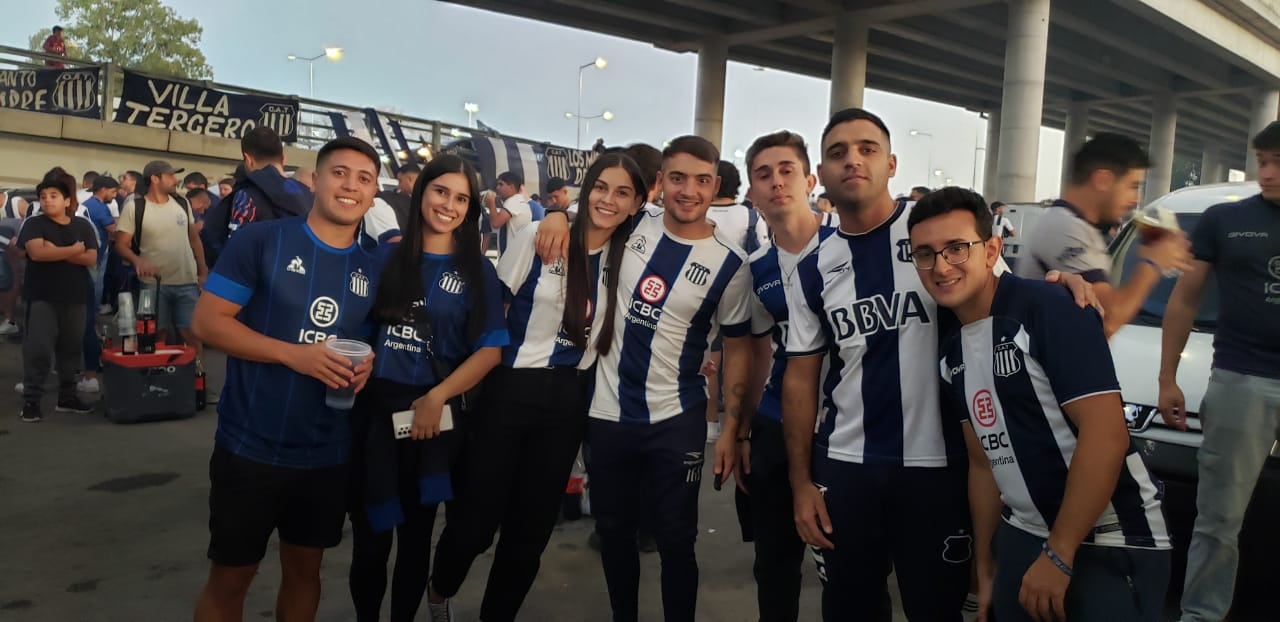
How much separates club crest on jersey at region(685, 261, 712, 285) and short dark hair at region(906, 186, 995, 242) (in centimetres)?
106

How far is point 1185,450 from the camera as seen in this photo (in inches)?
146

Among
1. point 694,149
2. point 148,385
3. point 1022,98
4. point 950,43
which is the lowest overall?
point 148,385

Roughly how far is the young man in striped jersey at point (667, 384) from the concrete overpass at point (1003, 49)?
2377cm

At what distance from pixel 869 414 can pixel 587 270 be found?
1250mm

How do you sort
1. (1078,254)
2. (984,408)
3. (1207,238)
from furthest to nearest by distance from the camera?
(1207,238), (1078,254), (984,408)

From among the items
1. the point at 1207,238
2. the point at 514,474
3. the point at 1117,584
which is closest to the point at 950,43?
the point at 1207,238

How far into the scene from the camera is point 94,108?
15.2 meters

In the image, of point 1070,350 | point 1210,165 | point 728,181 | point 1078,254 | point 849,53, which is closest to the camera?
point 1070,350

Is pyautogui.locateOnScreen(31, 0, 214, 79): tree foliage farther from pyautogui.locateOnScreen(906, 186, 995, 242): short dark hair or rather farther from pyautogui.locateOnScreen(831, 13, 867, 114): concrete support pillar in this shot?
pyautogui.locateOnScreen(906, 186, 995, 242): short dark hair

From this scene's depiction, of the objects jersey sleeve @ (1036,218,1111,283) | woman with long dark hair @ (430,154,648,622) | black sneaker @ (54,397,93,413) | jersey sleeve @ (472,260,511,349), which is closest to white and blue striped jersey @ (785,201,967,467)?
jersey sleeve @ (1036,218,1111,283)

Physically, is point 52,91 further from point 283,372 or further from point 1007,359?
point 1007,359

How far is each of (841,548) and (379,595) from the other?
1.86m

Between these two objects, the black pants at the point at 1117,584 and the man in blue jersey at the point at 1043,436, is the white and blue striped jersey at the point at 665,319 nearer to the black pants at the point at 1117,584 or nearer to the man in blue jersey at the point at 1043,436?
the man in blue jersey at the point at 1043,436

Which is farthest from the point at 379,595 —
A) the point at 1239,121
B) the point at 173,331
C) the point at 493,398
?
the point at 1239,121
